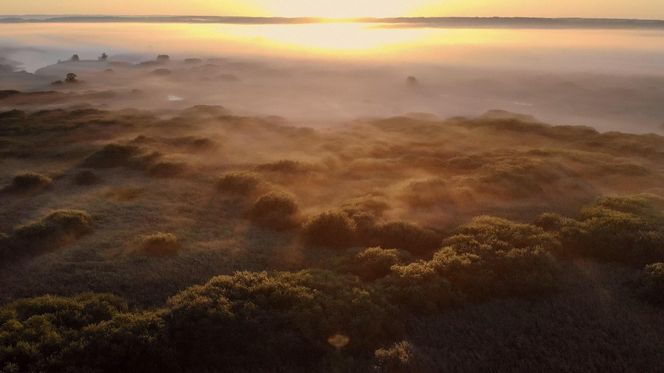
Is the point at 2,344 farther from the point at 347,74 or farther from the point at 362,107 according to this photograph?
the point at 347,74

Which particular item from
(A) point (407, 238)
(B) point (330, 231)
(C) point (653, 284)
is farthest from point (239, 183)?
(C) point (653, 284)

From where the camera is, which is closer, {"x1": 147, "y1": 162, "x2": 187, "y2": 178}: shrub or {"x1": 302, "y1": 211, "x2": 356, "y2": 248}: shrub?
{"x1": 302, "y1": 211, "x2": 356, "y2": 248}: shrub

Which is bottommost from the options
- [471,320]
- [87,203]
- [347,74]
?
[347,74]

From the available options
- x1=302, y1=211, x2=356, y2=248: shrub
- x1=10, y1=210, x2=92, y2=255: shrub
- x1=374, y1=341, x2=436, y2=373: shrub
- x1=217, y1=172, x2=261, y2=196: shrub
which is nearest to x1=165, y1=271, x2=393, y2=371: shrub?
x1=374, y1=341, x2=436, y2=373: shrub

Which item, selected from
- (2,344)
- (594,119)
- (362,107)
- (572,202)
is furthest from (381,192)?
(594,119)

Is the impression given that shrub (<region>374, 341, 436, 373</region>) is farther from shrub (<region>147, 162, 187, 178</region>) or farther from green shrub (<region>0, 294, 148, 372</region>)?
shrub (<region>147, 162, 187, 178</region>)

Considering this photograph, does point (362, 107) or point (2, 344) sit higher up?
point (2, 344)
